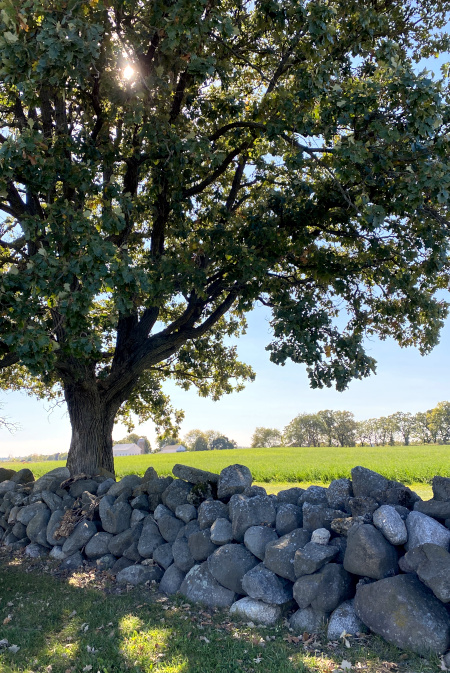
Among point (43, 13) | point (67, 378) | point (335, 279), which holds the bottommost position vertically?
point (67, 378)

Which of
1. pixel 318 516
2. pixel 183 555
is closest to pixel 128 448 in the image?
pixel 183 555

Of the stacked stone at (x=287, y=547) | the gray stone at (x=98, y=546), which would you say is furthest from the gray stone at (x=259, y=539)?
the gray stone at (x=98, y=546)

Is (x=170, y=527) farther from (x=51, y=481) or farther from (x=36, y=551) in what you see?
(x=51, y=481)

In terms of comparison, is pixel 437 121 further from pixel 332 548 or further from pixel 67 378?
pixel 67 378

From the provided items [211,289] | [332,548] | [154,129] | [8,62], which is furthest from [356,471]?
[8,62]

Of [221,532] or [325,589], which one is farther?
[221,532]

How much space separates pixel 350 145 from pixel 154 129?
11.9 feet

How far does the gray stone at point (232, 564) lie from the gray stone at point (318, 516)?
0.93m

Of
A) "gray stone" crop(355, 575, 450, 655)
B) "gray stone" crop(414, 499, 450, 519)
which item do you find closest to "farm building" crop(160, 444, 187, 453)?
"gray stone" crop(414, 499, 450, 519)

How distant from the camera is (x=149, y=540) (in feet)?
27.0

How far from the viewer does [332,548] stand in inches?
238

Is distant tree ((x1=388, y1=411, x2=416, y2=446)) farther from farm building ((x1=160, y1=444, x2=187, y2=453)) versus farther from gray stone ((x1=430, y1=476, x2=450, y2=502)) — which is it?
gray stone ((x1=430, y1=476, x2=450, y2=502))

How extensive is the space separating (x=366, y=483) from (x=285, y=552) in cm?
147

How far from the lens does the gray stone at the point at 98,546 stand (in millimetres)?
8820
